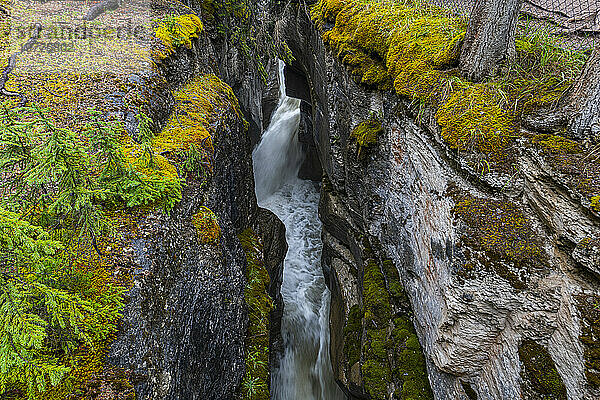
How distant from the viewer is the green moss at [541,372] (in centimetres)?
328

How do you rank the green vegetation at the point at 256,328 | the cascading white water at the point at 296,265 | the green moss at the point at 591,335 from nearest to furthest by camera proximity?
the green moss at the point at 591,335 → the green vegetation at the point at 256,328 → the cascading white water at the point at 296,265

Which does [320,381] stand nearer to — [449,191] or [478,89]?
[449,191]

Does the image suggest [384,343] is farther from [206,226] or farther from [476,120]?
[476,120]

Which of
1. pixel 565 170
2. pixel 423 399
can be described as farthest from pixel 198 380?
pixel 565 170

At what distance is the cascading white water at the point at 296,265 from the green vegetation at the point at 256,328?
260 cm

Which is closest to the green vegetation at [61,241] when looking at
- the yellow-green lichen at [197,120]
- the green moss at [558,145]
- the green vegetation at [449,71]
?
the yellow-green lichen at [197,120]

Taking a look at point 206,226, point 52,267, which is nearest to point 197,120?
point 206,226

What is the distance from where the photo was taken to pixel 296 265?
1228cm

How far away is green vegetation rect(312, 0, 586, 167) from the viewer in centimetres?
428

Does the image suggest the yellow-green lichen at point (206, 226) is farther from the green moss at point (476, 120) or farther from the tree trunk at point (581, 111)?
Answer: the tree trunk at point (581, 111)

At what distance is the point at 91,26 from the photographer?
7.46 metres

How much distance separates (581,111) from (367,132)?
403 centimetres

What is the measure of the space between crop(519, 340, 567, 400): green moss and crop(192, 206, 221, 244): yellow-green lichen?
169 inches

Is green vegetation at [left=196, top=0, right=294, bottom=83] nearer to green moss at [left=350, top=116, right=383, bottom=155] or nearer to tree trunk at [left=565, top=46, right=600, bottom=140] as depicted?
green moss at [left=350, top=116, right=383, bottom=155]
